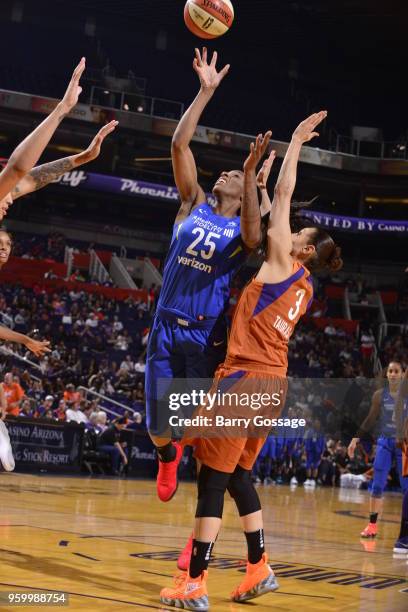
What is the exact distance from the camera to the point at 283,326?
15.7 ft

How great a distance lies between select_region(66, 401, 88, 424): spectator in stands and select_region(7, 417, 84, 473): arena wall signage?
0.75m

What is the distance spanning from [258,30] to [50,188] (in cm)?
1117

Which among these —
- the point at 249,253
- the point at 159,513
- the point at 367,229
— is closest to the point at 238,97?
the point at 367,229

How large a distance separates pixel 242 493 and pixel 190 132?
7.65ft

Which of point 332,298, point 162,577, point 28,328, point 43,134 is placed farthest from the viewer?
point 332,298

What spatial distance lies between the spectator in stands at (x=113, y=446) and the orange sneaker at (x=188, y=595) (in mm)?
12875

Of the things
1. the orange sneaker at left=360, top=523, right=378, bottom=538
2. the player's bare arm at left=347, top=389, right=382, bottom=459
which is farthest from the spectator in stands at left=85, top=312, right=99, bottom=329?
the orange sneaker at left=360, top=523, right=378, bottom=538

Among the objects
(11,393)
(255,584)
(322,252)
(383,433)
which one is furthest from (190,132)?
(11,393)

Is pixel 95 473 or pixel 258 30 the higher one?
pixel 258 30

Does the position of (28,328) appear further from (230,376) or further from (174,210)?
(230,376)

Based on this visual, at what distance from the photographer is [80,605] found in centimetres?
402

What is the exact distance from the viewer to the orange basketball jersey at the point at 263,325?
15.3 feet

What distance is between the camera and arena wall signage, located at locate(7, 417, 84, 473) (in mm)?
15695

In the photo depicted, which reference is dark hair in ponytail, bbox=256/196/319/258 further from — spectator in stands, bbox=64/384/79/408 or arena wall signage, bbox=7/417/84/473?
spectator in stands, bbox=64/384/79/408
